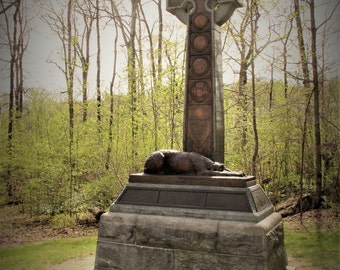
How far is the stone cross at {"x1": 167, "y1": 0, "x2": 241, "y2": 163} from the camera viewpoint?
4887 mm

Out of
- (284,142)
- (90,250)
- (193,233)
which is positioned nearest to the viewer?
(193,233)

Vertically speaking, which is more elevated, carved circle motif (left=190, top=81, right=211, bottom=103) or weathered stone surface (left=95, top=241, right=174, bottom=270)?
carved circle motif (left=190, top=81, right=211, bottom=103)

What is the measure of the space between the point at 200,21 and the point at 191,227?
2.86m

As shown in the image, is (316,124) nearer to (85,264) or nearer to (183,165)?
(183,165)

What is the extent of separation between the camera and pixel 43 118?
10.8m

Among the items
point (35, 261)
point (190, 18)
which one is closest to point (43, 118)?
point (35, 261)

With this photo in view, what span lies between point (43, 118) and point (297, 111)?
723cm

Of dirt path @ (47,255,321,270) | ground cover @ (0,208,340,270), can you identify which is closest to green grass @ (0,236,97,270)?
ground cover @ (0,208,340,270)

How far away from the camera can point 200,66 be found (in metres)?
5.00

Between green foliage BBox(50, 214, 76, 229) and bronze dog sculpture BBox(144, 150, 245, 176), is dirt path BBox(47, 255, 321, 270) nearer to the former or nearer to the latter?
bronze dog sculpture BBox(144, 150, 245, 176)

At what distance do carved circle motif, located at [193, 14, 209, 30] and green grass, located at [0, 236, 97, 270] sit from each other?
421 centimetres

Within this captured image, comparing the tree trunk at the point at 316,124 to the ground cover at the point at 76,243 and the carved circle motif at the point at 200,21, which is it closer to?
the ground cover at the point at 76,243

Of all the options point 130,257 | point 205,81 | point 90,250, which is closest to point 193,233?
point 130,257

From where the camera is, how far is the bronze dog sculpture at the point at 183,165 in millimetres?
4410
